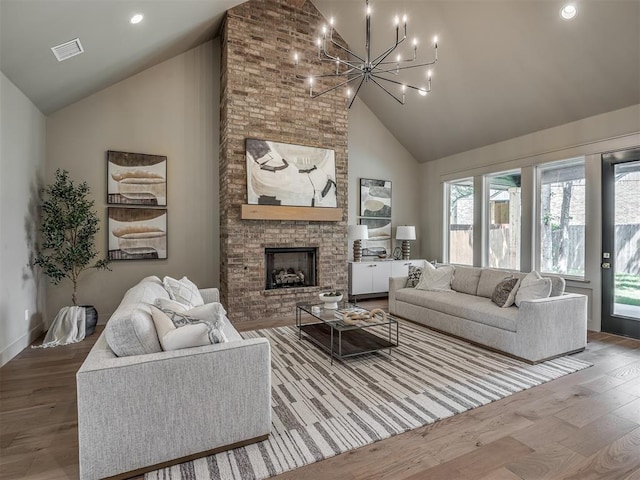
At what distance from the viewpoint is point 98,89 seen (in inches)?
182

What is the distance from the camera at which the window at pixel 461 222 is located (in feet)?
21.6

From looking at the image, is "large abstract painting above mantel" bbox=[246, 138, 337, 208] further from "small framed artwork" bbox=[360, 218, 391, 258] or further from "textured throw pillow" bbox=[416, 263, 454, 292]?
"textured throw pillow" bbox=[416, 263, 454, 292]

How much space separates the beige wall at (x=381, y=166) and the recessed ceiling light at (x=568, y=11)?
3.65 m

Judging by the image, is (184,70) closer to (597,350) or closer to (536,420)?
(536,420)

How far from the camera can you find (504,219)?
19.5 ft

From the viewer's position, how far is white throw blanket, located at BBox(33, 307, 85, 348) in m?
3.89

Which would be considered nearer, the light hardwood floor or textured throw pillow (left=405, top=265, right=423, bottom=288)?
the light hardwood floor

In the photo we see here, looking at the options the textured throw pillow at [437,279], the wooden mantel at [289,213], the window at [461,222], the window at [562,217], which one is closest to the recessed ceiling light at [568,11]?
the window at [562,217]

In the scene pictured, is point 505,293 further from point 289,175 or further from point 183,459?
point 183,459

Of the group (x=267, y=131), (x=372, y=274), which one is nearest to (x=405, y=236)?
(x=372, y=274)

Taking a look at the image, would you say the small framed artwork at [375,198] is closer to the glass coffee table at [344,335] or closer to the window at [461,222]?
the window at [461,222]

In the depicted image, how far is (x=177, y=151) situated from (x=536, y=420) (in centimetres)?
528

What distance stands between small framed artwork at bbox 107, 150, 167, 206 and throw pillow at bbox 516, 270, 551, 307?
189 inches

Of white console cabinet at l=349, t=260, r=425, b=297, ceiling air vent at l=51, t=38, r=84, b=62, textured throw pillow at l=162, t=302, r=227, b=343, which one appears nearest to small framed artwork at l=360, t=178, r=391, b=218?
white console cabinet at l=349, t=260, r=425, b=297
